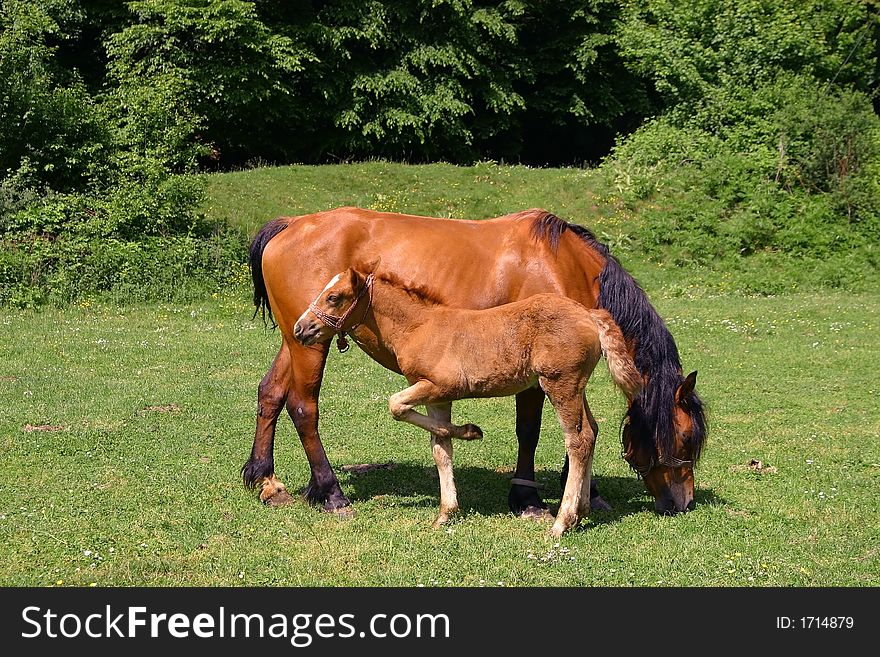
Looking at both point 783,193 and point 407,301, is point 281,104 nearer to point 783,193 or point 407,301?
point 783,193

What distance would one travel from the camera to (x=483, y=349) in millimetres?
7352

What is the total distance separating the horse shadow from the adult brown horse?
0.91ft

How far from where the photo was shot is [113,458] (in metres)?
9.64

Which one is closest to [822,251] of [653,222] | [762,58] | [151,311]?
[653,222]

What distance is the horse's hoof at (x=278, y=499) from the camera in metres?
8.25

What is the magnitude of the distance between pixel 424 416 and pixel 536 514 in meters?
1.32

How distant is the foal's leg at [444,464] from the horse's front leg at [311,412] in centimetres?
104

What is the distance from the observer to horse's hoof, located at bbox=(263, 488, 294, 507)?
27.1 feet

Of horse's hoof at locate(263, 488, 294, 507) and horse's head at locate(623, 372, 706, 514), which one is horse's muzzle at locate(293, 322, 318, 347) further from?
horse's head at locate(623, 372, 706, 514)

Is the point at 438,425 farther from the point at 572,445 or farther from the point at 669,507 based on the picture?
the point at 669,507

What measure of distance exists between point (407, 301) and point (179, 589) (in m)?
2.73

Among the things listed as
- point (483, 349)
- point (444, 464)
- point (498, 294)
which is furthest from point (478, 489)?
point (483, 349)

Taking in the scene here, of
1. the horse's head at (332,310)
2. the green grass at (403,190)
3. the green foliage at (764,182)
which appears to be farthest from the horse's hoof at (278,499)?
the green grass at (403,190)

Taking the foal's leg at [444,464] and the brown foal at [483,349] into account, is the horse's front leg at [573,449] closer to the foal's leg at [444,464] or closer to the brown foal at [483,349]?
the brown foal at [483,349]
